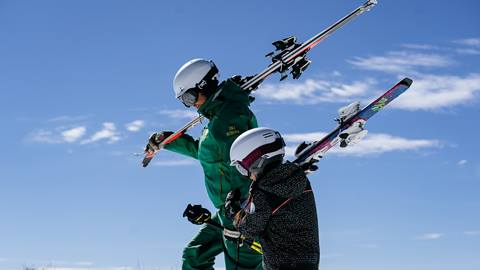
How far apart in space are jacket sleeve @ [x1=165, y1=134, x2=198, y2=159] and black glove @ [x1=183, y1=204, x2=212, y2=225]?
87.0 inches

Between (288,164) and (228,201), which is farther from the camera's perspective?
(228,201)

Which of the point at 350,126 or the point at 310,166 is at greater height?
the point at 350,126

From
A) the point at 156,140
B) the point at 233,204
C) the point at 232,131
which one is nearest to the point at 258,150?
the point at 233,204

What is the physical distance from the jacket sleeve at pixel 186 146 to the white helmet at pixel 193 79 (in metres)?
1.21

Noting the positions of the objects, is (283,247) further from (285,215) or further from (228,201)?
(228,201)

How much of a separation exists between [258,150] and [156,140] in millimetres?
5323

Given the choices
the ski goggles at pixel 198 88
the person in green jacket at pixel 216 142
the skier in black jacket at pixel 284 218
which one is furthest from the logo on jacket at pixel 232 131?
the skier in black jacket at pixel 284 218

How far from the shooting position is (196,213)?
1177 cm

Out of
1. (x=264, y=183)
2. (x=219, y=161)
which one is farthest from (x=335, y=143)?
(x=264, y=183)

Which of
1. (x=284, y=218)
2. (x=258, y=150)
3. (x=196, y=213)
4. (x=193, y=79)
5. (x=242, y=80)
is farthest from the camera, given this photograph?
(x=242, y=80)

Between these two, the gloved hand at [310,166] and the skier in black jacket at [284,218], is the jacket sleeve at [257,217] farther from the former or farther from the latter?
the gloved hand at [310,166]

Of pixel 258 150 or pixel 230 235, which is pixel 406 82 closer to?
pixel 258 150

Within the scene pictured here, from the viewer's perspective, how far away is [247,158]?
9.55 meters

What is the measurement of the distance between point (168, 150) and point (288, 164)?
5495mm
